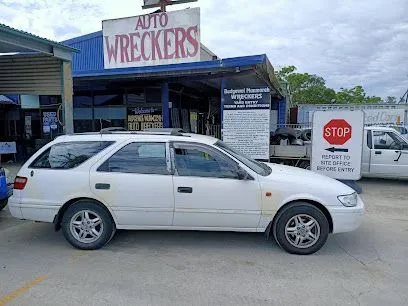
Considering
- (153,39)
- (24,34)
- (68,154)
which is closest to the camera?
(68,154)

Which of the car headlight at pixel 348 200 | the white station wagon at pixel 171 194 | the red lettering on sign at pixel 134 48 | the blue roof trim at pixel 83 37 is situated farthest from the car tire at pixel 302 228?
the blue roof trim at pixel 83 37

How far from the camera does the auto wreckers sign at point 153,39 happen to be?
11.1m

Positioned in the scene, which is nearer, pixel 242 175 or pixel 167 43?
pixel 242 175

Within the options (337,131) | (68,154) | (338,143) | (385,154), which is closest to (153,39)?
(337,131)

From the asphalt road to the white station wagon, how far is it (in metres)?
0.33

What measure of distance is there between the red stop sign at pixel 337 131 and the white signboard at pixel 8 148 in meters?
11.2

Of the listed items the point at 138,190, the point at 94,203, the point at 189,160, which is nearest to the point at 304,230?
the point at 189,160

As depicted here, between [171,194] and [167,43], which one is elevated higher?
[167,43]

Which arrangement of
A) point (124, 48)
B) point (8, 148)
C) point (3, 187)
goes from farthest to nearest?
point (8, 148) → point (124, 48) → point (3, 187)

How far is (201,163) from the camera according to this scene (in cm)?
473

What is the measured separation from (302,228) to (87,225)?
112 inches

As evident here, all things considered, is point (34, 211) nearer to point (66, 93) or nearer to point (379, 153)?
point (66, 93)

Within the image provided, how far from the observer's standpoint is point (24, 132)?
13945 mm

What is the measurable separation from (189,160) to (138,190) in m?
0.78
